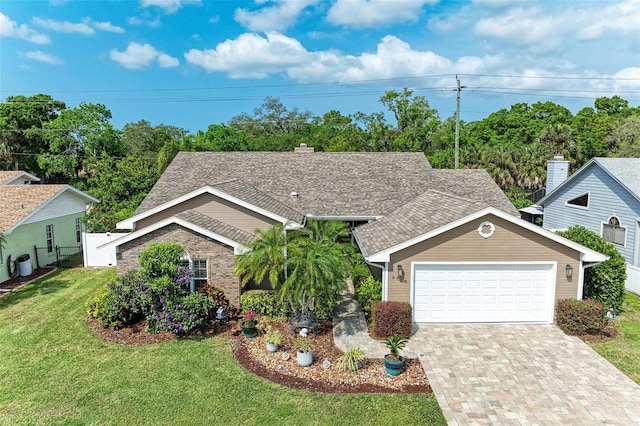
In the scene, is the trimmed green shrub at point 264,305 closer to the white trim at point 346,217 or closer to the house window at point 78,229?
the white trim at point 346,217

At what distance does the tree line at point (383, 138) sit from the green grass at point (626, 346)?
18976 mm

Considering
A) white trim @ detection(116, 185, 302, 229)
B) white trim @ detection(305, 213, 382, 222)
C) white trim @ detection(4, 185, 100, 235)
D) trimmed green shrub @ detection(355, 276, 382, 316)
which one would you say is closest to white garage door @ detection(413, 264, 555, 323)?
trimmed green shrub @ detection(355, 276, 382, 316)

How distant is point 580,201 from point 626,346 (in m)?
13.2

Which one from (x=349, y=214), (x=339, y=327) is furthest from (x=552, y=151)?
(x=339, y=327)

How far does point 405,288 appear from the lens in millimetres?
12570

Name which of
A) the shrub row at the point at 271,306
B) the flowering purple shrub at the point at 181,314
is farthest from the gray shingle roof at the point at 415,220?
the flowering purple shrub at the point at 181,314

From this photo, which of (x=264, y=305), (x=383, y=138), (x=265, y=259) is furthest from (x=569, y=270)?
(x=383, y=138)

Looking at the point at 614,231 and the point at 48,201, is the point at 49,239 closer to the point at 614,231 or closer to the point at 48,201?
the point at 48,201

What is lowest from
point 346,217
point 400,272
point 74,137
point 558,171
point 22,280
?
point 22,280

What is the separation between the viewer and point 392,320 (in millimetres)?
11820

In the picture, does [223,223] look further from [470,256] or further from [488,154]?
[488,154]

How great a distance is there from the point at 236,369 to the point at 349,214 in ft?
35.0

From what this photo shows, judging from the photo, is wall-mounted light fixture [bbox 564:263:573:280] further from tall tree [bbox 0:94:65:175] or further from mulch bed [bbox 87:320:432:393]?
tall tree [bbox 0:94:65:175]

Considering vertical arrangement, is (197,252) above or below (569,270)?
above
